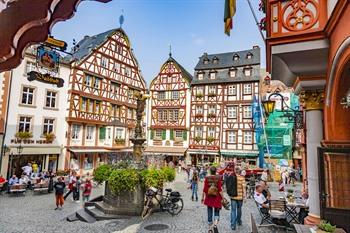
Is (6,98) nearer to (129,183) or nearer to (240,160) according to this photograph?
(129,183)

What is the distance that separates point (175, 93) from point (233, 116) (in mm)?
7855

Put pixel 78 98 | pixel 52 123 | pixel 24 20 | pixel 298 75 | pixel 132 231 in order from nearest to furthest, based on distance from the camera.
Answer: pixel 24 20, pixel 298 75, pixel 132 231, pixel 52 123, pixel 78 98

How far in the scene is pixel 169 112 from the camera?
31547 mm

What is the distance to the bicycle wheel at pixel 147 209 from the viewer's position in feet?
30.1

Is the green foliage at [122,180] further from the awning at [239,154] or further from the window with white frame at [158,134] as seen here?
the window with white frame at [158,134]

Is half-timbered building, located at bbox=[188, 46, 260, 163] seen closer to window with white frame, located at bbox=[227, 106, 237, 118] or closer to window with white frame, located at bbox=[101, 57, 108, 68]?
window with white frame, located at bbox=[227, 106, 237, 118]

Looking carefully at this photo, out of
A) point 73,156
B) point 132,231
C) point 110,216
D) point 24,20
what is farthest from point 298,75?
point 73,156

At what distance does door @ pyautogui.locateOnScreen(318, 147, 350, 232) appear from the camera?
15.9 feet

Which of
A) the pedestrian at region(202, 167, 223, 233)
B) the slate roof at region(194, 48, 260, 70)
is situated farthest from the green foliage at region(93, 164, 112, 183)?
the slate roof at region(194, 48, 260, 70)

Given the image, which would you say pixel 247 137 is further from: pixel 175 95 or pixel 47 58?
pixel 47 58

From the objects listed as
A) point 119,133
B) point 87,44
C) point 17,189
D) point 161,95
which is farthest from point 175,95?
point 17,189

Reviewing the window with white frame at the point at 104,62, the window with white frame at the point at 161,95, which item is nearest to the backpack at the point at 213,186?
the window with white frame at the point at 104,62

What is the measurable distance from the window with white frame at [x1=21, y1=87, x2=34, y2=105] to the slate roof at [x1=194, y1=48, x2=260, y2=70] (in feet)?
62.6

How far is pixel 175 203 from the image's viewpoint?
9.79 m
